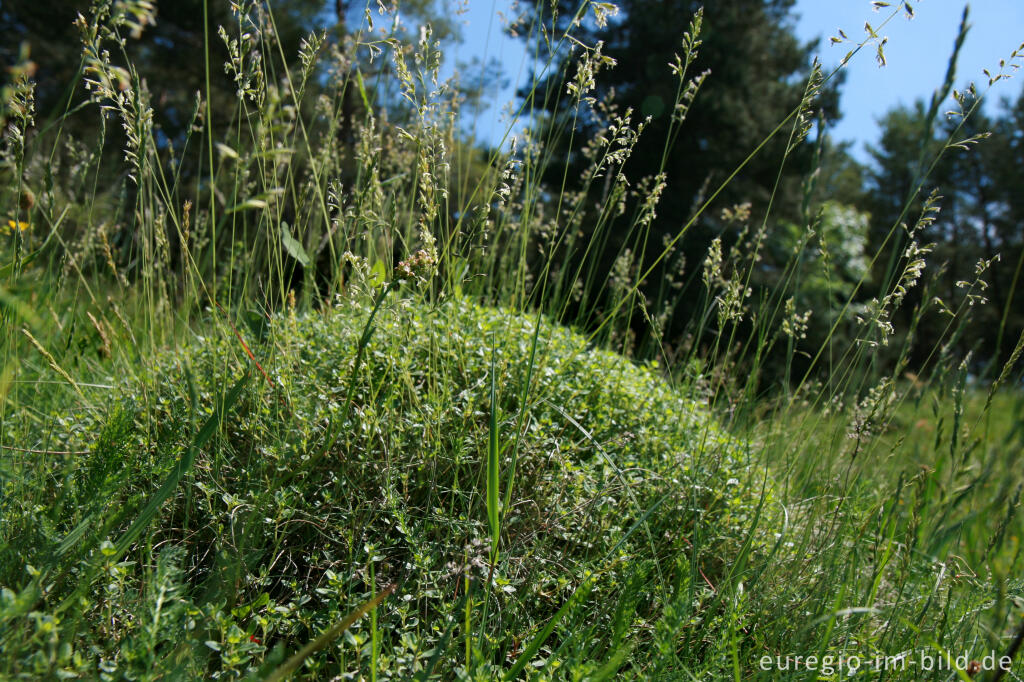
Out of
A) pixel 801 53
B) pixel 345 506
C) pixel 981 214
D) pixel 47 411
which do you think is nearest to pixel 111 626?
pixel 345 506

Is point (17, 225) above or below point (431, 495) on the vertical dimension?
Result: above

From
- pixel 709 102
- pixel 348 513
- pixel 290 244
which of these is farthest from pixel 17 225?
pixel 709 102

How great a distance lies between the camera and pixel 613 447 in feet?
5.40

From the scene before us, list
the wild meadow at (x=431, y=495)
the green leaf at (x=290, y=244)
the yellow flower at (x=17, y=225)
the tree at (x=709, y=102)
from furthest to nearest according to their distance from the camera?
the tree at (x=709, y=102) → the green leaf at (x=290, y=244) → the yellow flower at (x=17, y=225) → the wild meadow at (x=431, y=495)

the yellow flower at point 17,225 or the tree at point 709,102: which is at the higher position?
the tree at point 709,102

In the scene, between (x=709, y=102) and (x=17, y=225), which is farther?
(x=709, y=102)

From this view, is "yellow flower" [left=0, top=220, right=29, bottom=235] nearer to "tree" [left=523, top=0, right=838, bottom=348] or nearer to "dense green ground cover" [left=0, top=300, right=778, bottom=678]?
"dense green ground cover" [left=0, top=300, right=778, bottom=678]

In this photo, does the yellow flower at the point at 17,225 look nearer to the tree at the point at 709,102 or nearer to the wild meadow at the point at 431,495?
the wild meadow at the point at 431,495

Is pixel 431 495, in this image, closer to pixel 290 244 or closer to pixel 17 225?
pixel 290 244

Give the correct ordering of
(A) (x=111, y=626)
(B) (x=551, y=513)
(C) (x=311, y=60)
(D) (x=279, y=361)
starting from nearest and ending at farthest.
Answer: (A) (x=111, y=626)
(C) (x=311, y=60)
(B) (x=551, y=513)
(D) (x=279, y=361)

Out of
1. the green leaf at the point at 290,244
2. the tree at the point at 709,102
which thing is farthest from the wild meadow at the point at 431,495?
the tree at the point at 709,102

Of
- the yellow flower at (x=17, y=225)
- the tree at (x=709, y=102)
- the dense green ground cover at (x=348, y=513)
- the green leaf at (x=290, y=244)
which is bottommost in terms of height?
the dense green ground cover at (x=348, y=513)

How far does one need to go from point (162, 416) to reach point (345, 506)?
599 millimetres

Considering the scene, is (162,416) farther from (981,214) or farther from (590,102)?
(981,214)
